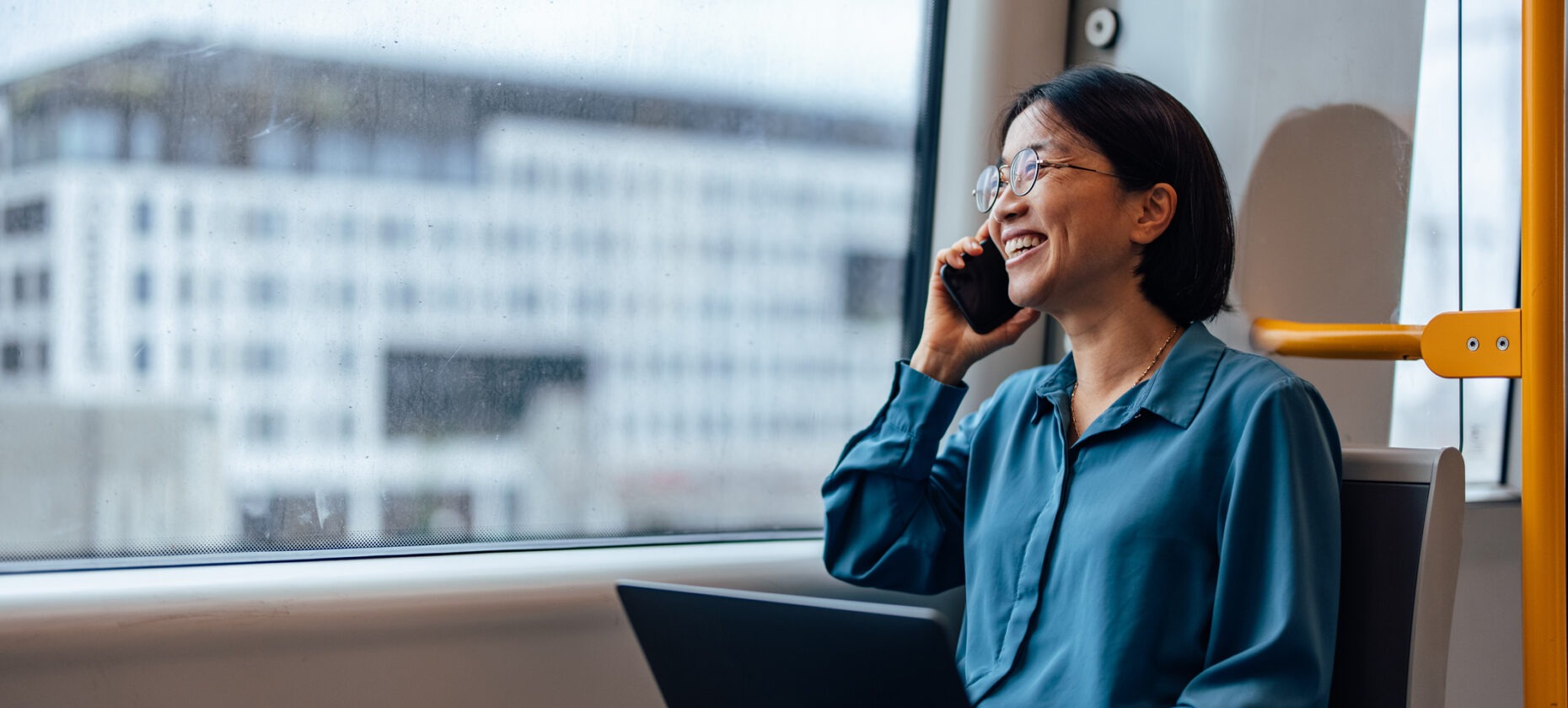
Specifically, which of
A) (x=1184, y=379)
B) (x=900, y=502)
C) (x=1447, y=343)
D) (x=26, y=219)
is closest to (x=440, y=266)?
(x=26, y=219)

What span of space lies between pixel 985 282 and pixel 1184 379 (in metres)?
0.40

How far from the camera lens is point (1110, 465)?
4.01 ft

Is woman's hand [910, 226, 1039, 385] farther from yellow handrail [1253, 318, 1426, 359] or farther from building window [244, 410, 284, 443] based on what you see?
building window [244, 410, 284, 443]

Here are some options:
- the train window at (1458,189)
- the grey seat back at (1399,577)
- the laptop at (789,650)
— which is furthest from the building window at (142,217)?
the train window at (1458,189)

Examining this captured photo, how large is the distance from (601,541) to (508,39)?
67 cm

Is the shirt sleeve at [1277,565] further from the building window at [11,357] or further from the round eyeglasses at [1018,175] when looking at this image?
the building window at [11,357]

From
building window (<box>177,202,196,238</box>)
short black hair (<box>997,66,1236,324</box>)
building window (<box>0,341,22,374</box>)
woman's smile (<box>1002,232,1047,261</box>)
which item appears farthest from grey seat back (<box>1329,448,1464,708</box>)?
building window (<box>0,341,22,374</box>)

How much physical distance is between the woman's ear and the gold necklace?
0.36 feet

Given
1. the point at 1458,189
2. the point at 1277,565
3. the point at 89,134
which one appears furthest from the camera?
the point at 1458,189

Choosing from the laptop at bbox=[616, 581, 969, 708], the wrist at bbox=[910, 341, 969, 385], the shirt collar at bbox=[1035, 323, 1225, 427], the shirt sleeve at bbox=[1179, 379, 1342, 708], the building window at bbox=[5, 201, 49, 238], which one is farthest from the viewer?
the wrist at bbox=[910, 341, 969, 385]

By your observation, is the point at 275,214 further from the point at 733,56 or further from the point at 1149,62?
the point at 1149,62

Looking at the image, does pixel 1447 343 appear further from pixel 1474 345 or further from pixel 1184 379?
pixel 1184 379

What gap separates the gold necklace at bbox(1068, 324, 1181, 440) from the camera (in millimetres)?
1284

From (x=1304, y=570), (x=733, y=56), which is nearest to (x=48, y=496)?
(x=733, y=56)
